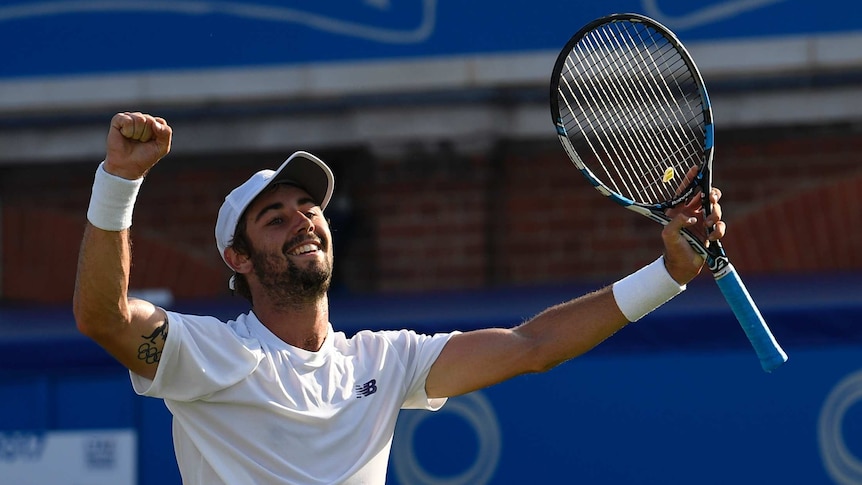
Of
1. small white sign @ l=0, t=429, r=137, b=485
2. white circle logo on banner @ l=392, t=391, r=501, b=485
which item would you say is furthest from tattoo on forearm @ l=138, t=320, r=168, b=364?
small white sign @ l=0, t=429, r=137, b=485

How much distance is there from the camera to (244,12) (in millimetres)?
6480

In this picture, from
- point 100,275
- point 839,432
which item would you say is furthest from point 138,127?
point 839,432

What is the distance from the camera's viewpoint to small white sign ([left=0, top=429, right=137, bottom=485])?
18.3ft

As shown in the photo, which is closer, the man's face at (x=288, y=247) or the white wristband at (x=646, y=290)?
the white wristband at (x=646, y=290)

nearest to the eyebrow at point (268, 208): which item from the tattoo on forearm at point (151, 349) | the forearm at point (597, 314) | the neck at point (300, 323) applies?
the neck at point (300, 323)

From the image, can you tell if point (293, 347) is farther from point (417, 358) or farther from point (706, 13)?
point (706, 13)

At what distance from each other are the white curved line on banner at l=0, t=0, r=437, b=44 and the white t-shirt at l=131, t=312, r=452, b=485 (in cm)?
312

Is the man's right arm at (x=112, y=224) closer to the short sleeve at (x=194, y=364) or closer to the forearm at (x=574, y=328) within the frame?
the short sleeve at (x=194, y=364)

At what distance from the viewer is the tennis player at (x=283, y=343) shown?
10.1ft

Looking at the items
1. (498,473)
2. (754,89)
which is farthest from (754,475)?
Answer: (754,89)

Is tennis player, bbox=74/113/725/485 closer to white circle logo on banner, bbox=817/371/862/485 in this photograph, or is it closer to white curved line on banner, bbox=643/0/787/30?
white circle logo on banner, bbox=817/371/862/485

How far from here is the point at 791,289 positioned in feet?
18.0

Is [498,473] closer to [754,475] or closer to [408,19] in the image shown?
[754,475]

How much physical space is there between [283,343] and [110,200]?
63 cm
